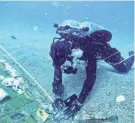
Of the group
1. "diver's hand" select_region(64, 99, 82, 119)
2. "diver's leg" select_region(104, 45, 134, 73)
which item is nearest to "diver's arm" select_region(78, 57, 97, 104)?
"diver's hand" select_region(64, 99, 82, 119)

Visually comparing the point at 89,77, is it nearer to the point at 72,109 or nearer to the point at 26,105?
the point at 72,109

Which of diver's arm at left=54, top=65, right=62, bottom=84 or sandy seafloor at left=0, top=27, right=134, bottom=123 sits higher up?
diver's arm at left=54, top=65, right=62, bottom=84

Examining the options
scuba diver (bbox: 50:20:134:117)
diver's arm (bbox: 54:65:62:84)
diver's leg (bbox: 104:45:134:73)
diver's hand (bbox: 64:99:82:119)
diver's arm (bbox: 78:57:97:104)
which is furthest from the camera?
diver's leg (bbox: 104:45:134:73)

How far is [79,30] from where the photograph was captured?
14.6ft

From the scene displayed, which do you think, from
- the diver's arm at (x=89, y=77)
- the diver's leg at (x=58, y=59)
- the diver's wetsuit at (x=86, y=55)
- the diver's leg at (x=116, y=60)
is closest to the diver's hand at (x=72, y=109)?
the diver's wetsuit at (x=86, y=55)

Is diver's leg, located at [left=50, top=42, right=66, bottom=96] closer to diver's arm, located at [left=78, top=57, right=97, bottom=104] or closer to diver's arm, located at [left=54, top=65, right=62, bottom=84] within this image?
diver's arm, located at [left=54, top=65, right=62, bottom=84]

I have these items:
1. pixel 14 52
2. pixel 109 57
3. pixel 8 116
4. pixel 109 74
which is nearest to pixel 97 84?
pixel 109 74

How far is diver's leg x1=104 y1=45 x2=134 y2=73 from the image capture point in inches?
224

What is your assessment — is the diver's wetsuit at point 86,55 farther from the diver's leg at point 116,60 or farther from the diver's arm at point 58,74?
the diver's leg at point 116,60

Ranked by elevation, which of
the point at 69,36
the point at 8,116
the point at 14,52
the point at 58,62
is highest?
the point at 69,36

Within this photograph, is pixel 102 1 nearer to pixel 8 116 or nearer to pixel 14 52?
pixel 14 52

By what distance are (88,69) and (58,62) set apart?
2.07ft

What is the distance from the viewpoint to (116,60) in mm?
6129

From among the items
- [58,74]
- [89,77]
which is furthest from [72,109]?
[58,74]
